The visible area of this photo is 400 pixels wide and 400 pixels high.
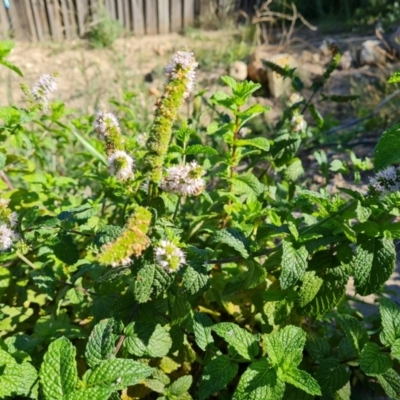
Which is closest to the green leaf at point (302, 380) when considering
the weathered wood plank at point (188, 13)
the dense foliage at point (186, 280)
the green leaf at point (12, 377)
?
the dense foliage at point (186, 280)

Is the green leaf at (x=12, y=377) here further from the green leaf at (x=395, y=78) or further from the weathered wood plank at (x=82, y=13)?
the weathered wood plank at (x=82, y=13)

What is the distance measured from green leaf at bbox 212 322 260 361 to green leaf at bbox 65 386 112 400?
374 millimetres

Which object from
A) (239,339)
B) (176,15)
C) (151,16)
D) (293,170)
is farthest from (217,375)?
(176,15)

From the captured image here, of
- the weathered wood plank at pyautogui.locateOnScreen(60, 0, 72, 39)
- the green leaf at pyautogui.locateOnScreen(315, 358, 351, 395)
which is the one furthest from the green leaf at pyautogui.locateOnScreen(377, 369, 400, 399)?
the weathered wood plank at pyautogui.locateOnScreen(60, 0, 72, 39)

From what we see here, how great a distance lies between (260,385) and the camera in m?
1.24

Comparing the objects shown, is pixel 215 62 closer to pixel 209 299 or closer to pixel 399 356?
pixel 209 299

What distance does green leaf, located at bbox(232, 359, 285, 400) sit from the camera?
122 cm

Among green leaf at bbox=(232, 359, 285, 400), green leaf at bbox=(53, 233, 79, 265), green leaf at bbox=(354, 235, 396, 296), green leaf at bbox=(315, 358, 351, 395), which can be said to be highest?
green leaf at bbox=(354, 235, 396, 296)

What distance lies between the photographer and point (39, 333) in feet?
5.09

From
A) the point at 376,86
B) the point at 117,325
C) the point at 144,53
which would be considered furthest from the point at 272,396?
the point at 144,53

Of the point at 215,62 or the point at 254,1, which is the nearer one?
the point at 215,62

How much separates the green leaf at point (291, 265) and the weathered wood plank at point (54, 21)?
280 inches

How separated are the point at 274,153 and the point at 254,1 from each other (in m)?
7.12

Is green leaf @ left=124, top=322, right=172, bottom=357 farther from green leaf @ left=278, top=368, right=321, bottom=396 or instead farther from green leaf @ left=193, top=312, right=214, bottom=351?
green leaf @ left=278, top=368, right=321, bottom=396
